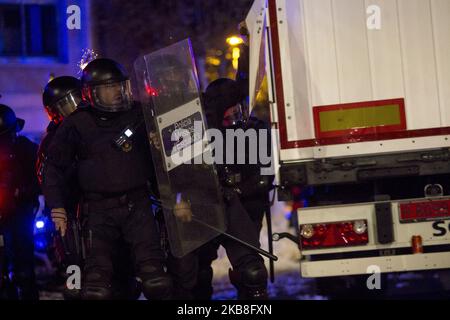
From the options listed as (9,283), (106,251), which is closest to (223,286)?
(9,283)

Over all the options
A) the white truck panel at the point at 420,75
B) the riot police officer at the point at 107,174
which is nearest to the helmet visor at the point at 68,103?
the riot police officer at the point at 107,174

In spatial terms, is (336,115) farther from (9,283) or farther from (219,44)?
(219,44)

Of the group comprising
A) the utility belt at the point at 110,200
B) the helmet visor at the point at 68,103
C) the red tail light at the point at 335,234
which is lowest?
the red tail light at the point at 335,234

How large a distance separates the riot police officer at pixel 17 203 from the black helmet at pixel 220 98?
6.74 ft

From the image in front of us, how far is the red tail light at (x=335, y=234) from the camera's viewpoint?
574 cm

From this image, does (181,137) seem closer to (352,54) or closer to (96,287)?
(96,287)

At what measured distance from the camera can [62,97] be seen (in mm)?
7023

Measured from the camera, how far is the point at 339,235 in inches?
227

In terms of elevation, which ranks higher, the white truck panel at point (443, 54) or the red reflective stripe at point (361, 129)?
the white truck panel at point (443, 54)

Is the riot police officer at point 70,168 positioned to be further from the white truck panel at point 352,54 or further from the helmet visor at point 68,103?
the white truck panel at point 352,54

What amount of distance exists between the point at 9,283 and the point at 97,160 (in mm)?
1990

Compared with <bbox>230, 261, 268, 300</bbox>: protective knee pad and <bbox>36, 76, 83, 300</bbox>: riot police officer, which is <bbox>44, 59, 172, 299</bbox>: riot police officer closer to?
<bbox>36, 76, 83, 300</bbox>: riot police officer

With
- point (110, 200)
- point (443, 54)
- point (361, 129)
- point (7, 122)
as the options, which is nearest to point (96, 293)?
point (110, 200)

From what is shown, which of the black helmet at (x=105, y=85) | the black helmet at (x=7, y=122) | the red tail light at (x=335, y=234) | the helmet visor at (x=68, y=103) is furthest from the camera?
the black helmet at (x=7, y=122)
